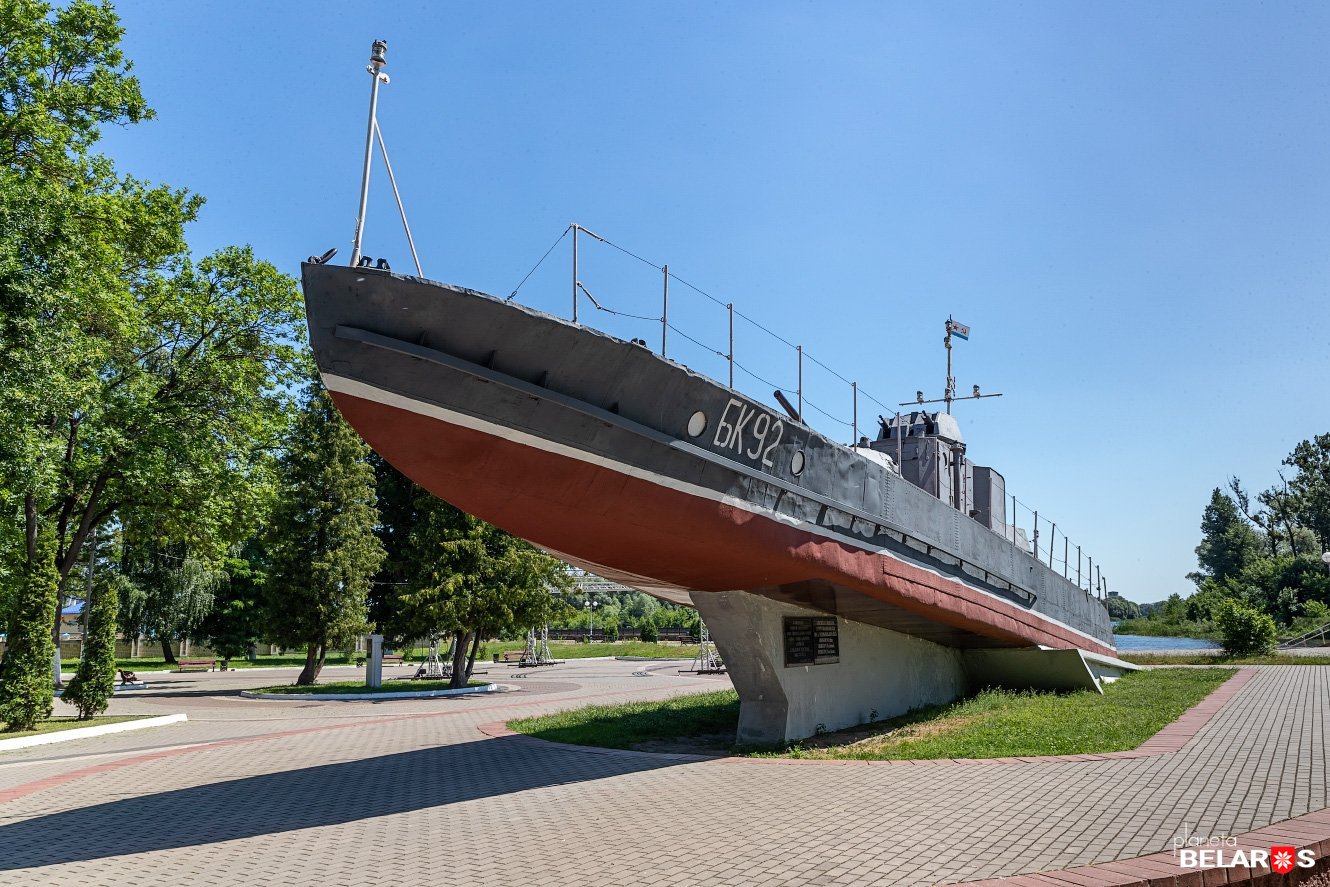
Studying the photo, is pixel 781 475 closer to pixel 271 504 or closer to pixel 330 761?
pixel 330 761

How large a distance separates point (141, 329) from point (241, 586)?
2436 centimetres

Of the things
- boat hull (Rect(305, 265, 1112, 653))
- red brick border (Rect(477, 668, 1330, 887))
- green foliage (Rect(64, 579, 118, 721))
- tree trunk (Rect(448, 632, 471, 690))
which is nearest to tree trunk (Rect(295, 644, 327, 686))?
tree trunk (Rect(448, 632, 471, 690))

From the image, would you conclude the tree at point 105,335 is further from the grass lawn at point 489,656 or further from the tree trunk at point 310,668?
the grass lawn at point 489,656

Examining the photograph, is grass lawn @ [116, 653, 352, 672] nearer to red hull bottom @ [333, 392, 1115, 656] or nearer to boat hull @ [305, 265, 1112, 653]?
red hull bottom @ [333, 392, 1115, 656]

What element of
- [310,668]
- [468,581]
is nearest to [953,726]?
[468,581]

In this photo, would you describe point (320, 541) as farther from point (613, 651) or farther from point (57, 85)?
point (613, 651)

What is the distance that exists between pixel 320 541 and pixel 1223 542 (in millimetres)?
69956

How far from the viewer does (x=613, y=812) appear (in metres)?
7.16

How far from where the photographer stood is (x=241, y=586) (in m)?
39.0

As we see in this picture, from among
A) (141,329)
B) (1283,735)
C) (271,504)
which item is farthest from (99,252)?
(1283,735)

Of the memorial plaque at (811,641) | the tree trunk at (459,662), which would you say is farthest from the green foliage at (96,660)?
the memorial plaque at (811,641)

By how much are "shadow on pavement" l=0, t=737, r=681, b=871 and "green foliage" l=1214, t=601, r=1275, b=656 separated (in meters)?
20.3

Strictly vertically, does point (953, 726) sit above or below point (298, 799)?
above

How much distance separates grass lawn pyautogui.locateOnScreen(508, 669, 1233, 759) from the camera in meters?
9.27
